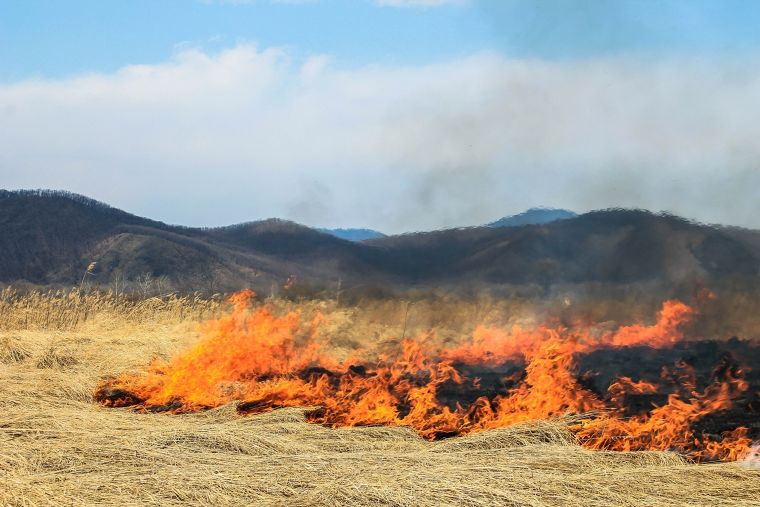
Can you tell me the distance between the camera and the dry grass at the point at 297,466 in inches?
300

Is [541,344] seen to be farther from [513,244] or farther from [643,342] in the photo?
[513,244]

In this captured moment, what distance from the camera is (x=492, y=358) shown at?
561 inches

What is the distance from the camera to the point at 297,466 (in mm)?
8703

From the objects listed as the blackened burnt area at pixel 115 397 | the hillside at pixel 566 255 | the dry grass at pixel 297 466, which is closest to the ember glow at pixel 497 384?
the blackened burnt area at pixel 115 397

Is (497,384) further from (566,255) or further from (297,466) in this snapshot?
(566,255)

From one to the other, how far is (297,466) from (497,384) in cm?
476

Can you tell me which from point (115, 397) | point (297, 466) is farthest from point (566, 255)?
point (297, 466)

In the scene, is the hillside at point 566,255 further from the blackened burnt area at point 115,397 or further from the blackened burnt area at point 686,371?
the blackened burnt area at point 115,397

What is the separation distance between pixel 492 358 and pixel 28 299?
11695 mm

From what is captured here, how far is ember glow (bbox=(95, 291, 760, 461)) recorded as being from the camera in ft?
35.1

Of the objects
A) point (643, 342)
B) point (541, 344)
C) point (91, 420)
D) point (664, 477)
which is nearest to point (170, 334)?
point (91, 420)

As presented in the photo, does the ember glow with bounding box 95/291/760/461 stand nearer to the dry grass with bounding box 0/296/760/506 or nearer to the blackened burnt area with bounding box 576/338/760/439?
the blackened burnt area with bounding box 576/338/760/439

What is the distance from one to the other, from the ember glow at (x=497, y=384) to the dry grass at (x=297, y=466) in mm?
751

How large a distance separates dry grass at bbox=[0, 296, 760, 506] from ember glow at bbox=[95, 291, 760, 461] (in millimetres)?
751
